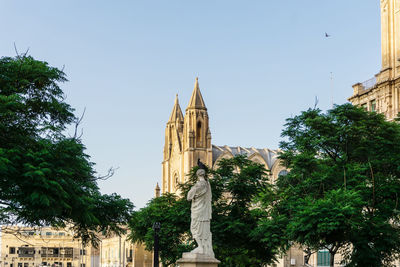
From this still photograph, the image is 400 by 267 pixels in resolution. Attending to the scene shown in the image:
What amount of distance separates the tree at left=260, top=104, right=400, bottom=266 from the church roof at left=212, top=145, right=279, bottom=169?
177 feet

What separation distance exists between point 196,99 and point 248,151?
1106 centimetres

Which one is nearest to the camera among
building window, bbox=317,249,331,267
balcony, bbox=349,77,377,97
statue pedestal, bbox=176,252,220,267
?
statue pedestal, bbox=176,252,220,267

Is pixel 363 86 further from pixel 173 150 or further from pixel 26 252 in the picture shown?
pixel 26 252

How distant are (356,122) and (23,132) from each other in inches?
752

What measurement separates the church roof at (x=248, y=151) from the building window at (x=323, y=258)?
27.5 m

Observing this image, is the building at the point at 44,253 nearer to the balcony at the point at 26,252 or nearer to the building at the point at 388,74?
the balcony at the point at 26,252

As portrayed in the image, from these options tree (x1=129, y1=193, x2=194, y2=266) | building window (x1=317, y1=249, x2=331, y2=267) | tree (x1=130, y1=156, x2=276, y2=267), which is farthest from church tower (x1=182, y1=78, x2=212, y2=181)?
tree (x1=130, y1=156, x2=276, y2=267)

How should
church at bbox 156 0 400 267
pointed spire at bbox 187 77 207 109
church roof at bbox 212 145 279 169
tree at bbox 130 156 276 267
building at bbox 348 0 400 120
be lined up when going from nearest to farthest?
1. tree at bbox 130 156 276 267
2. building at bbox 348 0 400 120
3. church at bbox 156 0 400 267
4. pointed spire at bbox 187 77 207 109
5. church roof at bbox 212 145 279 169

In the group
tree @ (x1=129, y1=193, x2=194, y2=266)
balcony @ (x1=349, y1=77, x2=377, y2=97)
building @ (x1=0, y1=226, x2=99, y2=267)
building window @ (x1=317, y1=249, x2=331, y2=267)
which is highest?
balcony @ (x1=349, y1=77, x2=377, y2=97)

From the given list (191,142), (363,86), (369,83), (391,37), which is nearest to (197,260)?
(391,37)

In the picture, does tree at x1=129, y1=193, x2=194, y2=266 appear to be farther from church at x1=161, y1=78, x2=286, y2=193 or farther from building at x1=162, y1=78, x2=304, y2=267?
church at x1=161, y1=78, x2=286, y2=193

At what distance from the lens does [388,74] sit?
48781mm

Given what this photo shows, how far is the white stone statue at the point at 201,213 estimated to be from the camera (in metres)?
17.2

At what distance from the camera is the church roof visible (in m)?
89.7
